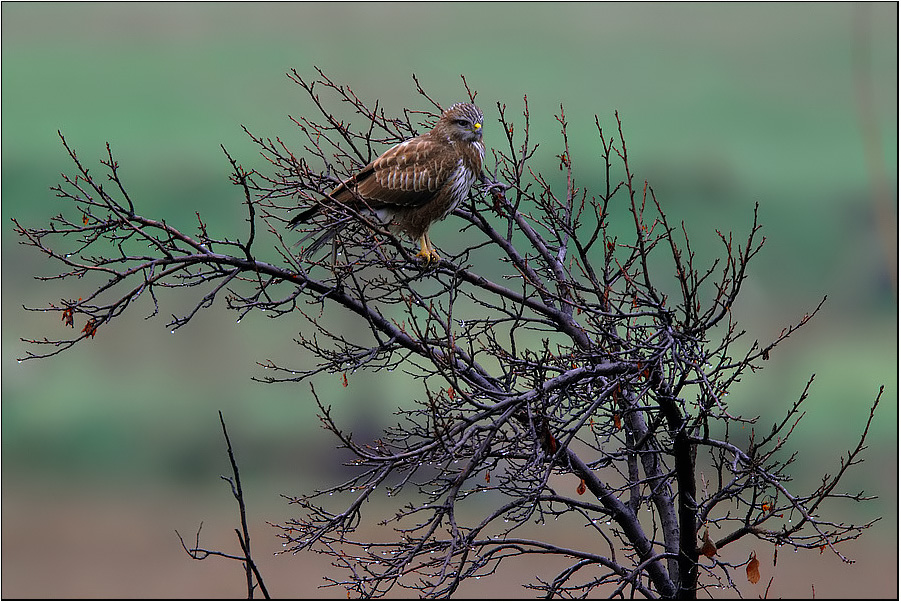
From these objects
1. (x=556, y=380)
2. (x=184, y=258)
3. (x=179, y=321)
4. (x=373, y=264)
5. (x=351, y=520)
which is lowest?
(x=351, y=520)

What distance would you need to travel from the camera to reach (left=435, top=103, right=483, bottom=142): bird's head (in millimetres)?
7215

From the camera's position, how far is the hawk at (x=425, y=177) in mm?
6938

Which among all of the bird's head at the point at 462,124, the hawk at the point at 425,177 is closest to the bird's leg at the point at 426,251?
the hawk at the point at 425,177

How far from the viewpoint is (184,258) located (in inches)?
224

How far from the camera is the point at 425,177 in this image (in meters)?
6.95

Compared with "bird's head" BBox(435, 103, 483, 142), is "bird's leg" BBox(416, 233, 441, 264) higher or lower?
lower

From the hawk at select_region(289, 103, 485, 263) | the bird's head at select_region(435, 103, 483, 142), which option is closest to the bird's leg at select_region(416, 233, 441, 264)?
the hawk at select_region(289, 103, 485, 263)

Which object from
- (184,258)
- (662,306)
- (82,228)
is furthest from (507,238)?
(82,228)

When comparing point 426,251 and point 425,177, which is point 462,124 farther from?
point 426,251

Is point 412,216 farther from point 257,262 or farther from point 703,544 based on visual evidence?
point 703,544

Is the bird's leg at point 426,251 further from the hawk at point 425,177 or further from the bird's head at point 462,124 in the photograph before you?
the bird's head at point 462,124

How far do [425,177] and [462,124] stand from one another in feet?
2.23

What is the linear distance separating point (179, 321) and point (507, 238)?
324cm

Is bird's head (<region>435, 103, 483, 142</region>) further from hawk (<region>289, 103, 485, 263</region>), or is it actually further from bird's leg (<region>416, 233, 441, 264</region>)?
bird's leg (<region>416, 233, 441, 264</region>)
